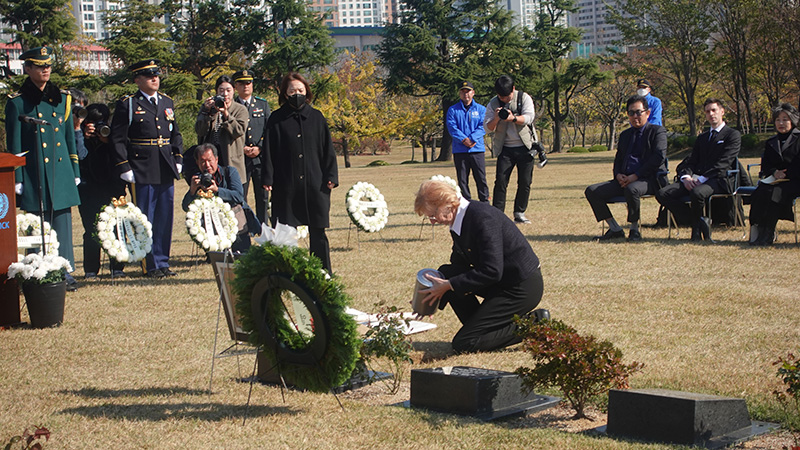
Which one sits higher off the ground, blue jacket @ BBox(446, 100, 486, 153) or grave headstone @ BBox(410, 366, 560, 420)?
blue jacket @ BBox(446, 100, 486, 153)

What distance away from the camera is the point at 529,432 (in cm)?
445

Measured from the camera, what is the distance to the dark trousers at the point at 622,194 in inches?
454

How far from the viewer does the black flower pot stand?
749cm

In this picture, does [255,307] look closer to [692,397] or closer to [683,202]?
[692,397]

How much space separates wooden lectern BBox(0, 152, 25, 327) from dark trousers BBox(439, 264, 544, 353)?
408 cm

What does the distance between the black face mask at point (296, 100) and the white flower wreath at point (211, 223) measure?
2105mm

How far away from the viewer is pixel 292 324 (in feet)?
16.1

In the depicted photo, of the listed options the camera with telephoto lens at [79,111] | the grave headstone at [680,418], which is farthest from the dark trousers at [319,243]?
the grave headstone at [680,418]

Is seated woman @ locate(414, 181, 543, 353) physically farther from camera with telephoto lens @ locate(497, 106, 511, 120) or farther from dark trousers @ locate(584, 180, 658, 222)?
camera with telephoto lens @ locate(497, 106, 511, 120)

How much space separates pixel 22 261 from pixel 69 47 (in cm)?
5705

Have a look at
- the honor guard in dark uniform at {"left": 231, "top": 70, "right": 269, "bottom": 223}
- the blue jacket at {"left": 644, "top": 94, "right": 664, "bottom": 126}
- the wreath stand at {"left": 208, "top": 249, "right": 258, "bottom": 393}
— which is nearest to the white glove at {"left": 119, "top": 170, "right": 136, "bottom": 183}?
the honor guard in dark uniform at {"left": 231, "top": 70, "right": 269, "bottom": 223}

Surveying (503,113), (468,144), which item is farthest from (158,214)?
(503,113)

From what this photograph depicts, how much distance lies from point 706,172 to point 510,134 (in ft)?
10.4

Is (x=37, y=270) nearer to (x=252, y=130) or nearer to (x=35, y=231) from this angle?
(x=35, y=231)
